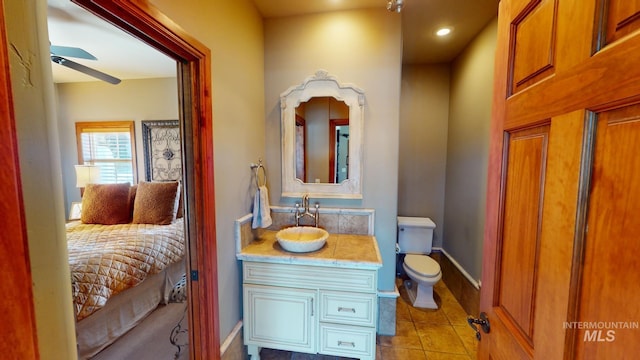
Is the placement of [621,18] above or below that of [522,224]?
above

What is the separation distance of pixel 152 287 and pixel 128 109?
2571 millimetres

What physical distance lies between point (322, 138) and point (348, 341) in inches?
59.6

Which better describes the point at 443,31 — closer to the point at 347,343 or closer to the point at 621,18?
the point at 621,18

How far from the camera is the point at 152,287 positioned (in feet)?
7.94

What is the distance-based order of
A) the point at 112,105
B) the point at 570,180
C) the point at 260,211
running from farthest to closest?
the point at 112,105 < the point at 260,211 < the point at 570,180

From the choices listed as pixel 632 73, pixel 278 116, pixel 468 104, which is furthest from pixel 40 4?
pixel 468 104

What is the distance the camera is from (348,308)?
1568 millimetres

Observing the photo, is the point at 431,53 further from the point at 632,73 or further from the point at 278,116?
the point at 632,73

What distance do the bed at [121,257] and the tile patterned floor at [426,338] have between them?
4.21ft

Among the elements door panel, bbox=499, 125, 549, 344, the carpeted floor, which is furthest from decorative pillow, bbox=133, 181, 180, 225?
door panel, bbox=499, 125, 549, 344

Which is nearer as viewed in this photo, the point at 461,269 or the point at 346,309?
the point at 346,309

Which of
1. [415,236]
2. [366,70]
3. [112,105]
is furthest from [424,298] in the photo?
[112,105]

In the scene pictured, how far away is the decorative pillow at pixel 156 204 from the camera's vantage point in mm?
2879

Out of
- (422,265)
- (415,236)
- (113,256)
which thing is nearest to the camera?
(113,256)
